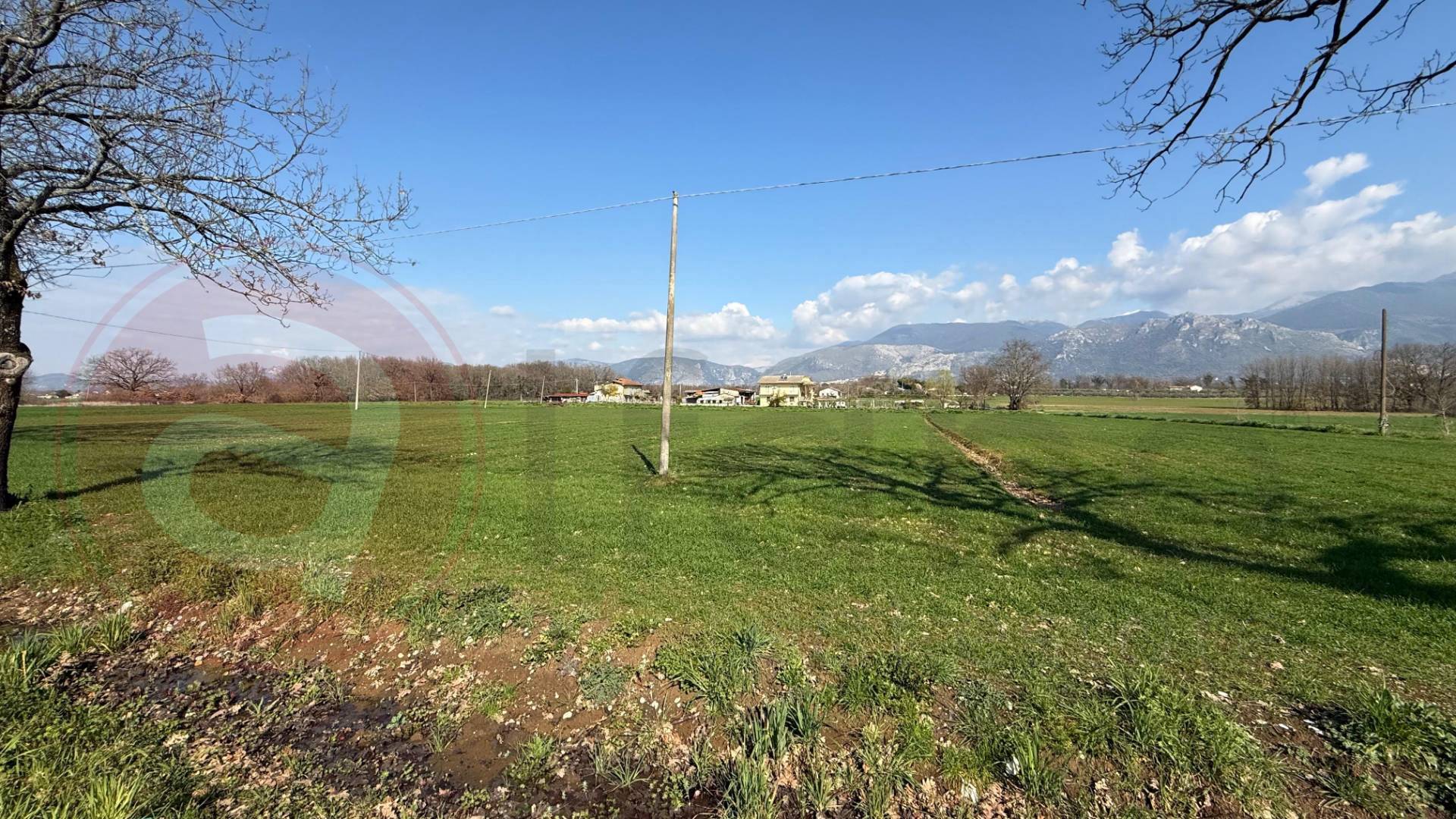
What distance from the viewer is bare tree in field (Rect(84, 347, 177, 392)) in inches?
487

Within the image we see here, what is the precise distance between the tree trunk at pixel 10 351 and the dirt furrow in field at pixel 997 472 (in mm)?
21390

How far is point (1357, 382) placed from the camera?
77.4 meters

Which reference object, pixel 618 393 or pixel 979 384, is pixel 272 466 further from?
pixel 618 393

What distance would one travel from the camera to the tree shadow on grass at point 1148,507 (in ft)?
27.7

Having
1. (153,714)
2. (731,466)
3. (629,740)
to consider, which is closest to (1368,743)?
(629,740)

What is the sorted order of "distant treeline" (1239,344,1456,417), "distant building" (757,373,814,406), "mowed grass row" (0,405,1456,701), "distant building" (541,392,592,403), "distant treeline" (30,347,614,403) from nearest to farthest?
1. "mowed grass row" (0,405,1456,701)
2. "distant treeline" (30,347,614,403)
3. "distant treeline" (1239,344,1456,417)
4. "distant building" (541,392,592,403)
5. "distant building" (757,373,814,406)

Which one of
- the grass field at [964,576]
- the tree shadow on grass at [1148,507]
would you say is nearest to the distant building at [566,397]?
the grass field at [964,576]

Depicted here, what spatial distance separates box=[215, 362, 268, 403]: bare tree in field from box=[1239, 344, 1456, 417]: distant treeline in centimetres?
7232

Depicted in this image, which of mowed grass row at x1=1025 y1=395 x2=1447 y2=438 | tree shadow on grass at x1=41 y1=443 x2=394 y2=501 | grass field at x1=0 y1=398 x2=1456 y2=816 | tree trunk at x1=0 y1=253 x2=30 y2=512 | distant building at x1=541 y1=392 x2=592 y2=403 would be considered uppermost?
tree trunk at x1=0 y1=253 x2=30 y2=512

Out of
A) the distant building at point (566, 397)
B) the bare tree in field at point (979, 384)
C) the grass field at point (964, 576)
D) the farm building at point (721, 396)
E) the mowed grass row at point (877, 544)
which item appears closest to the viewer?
the grass field at point (964, 576)

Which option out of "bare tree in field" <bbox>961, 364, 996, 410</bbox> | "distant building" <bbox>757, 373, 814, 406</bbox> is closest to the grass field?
"bare tree in field" <bbox>961, 364, 996, 410</bbox>

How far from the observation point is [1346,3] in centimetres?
506

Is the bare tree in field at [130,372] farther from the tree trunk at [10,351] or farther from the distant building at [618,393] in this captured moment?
the distant building at [618,393]

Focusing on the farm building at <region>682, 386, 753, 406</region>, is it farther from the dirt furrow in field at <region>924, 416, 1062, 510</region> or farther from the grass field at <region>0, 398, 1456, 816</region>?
the grass field at <region>0, 398, 1456, 816</region>
